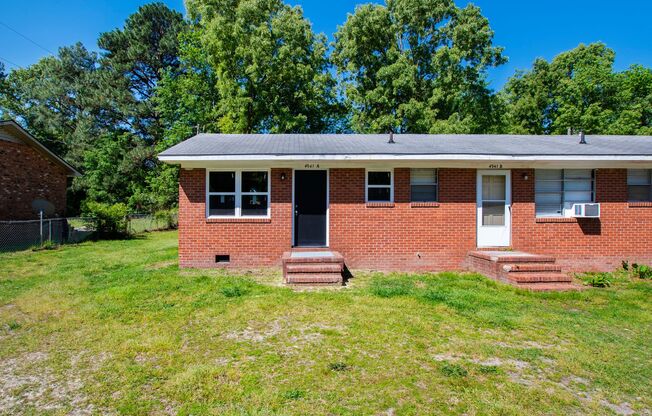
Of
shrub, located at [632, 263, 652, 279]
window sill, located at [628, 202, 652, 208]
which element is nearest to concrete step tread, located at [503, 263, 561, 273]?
shrub, located at [632, 263, 652, 279]

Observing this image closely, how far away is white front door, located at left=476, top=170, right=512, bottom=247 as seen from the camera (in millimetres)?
9078

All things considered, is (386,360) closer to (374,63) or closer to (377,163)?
(377,163)

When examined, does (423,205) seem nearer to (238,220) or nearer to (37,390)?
(238,220)

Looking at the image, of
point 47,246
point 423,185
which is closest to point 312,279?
point 423,185

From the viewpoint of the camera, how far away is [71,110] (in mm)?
33688

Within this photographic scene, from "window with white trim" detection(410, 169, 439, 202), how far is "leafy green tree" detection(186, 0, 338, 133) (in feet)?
50.7

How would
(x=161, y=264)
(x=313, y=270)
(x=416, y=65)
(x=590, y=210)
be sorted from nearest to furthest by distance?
(x=313, y=270)
(x=590, y=210)
(x=161, y=264)
(x=416, y=65)

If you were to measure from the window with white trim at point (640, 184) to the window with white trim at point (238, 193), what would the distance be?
936cm

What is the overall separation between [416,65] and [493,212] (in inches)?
713

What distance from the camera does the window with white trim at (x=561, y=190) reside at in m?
9.16

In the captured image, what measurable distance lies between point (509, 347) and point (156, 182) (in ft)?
92.5

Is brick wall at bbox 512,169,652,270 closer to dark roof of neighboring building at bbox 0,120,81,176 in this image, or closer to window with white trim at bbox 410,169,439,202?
window with white trim at bbox 410,169,439,202

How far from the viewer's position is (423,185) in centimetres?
910

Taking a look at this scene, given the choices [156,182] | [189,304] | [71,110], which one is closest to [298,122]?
[156,182]
